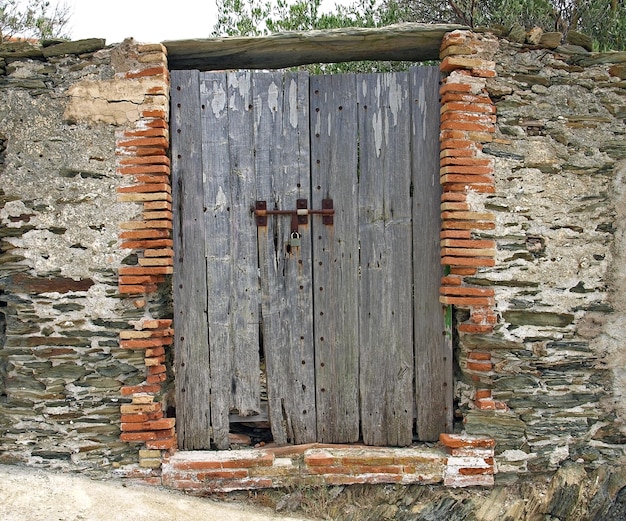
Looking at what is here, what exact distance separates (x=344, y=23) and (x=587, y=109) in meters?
5.21

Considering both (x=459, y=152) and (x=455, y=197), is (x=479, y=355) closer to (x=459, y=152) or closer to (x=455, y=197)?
(x=455, y=197)

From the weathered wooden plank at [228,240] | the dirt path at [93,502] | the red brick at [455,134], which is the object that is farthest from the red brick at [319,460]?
the red brick at [455,134]

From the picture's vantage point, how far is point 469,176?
3723 millimetres

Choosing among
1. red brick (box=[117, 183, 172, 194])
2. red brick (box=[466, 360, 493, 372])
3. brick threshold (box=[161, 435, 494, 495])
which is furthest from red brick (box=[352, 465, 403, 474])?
Result: red brick (box=[117, 183, 172, 194])

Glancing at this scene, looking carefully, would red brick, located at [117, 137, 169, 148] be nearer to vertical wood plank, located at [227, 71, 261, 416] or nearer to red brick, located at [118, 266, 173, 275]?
vertical wood plank, located at [227, 71, 261, 416]

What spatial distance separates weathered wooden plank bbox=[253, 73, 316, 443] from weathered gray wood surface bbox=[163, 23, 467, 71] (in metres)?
0.18

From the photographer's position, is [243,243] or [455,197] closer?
[455,197]

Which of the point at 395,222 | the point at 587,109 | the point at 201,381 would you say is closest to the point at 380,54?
the point at 395,222

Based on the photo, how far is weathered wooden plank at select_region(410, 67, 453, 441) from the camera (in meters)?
3.88

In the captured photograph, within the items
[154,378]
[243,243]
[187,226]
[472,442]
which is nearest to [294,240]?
[243,243]

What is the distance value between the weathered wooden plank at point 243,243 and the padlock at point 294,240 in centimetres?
24

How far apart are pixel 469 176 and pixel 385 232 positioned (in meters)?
0.64

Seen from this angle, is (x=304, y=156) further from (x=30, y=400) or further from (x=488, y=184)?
(x=30, y=400)

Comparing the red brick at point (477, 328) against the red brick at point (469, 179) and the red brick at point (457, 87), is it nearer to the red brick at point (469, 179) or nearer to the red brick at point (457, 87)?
the red brick at point (469, 179)
